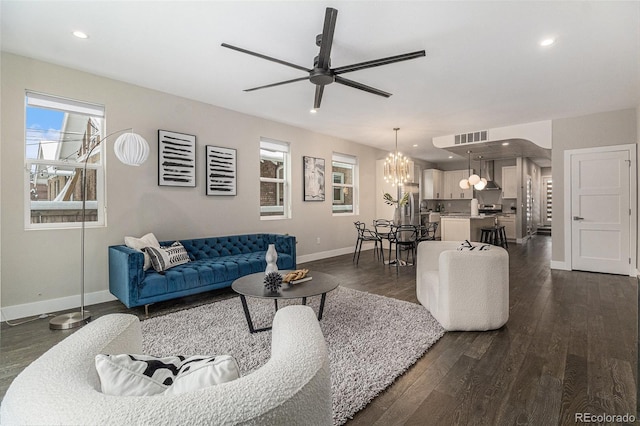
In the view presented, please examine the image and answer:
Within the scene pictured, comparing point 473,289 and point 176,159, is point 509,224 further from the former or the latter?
point 176,159

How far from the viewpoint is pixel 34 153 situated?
3426mm

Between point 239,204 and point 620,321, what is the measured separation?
5034mm

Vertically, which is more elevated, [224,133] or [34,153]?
[224,133]

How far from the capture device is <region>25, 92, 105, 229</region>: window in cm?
342

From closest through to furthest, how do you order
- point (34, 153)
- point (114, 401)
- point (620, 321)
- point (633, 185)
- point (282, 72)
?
point (114, 401) < point (620, 321) < point (34, 153) < point (282, 72) < point (633, 185)

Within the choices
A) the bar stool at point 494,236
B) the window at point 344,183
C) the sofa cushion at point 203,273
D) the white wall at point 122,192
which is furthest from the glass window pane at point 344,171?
the bar stool at point 494,236

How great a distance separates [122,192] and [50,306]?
1.48 m

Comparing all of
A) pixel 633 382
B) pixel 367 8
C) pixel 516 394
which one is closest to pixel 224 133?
pixel 367 8

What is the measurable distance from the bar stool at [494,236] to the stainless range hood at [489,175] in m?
1.65

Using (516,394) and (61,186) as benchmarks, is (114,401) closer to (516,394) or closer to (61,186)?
(516,394)

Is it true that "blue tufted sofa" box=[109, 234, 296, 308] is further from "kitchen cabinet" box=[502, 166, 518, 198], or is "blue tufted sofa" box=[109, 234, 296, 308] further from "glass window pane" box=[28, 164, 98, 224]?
"kitchen cabinet" box=[502, 166, 518, 198]

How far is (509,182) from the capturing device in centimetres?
942

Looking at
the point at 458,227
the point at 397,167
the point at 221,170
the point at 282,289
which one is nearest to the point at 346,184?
the point at 397,167

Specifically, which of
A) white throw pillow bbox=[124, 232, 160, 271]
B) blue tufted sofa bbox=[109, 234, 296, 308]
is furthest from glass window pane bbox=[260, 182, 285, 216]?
white throw pillow bbox=[124, 232, 160, 271]
